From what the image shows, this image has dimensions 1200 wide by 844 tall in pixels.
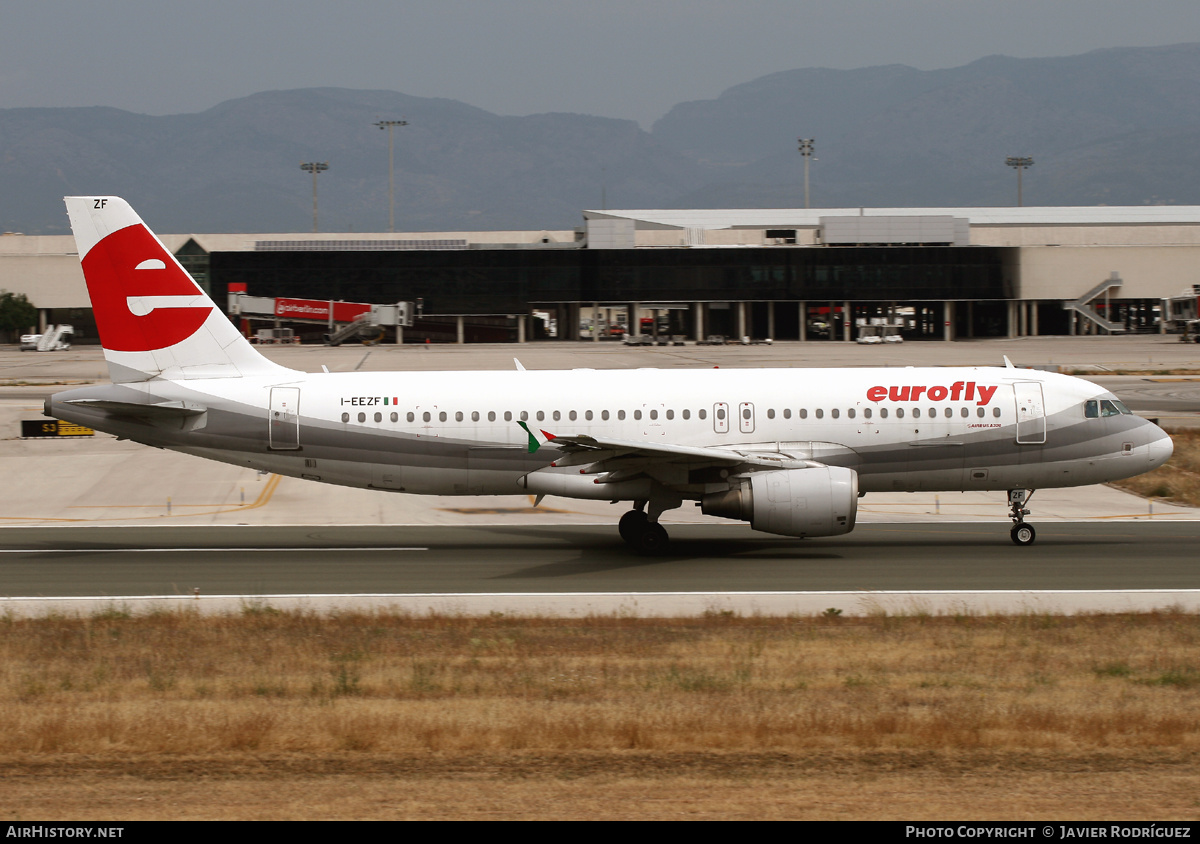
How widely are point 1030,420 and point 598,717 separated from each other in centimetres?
1782

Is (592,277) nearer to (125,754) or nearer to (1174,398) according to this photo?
(1174,398)

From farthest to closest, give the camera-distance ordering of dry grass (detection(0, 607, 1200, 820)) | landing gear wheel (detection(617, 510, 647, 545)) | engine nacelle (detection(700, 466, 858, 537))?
1. landing gear wheel (detection(617, 510, 647, 545))
2. engine nacelle (detection(700, 466, 858, 537))
3. dry grass (detection(0, 607, 1200, 820))

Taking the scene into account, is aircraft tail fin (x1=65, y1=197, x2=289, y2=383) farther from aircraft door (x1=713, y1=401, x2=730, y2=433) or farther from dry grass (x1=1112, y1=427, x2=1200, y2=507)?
dry grass (x1=1112, y1=427, x2=1200, y2=507)

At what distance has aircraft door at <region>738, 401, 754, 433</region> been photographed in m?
28.1

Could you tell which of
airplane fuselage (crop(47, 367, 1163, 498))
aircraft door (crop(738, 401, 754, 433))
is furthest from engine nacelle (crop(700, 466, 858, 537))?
aircraft door (crop(738, 401, 754, 433))

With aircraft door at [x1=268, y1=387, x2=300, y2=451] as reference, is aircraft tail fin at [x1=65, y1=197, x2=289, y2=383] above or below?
above

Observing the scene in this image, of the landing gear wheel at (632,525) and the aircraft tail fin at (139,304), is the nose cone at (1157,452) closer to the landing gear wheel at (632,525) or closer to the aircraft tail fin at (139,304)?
the landing gear wheel at (632,525)

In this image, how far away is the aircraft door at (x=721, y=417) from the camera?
1107 inches

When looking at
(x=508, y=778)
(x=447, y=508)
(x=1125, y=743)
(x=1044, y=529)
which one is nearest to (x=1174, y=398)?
(x=1044, y=529)

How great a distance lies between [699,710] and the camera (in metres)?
14.4

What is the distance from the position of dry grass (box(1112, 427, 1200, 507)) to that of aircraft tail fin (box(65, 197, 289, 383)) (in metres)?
25.6

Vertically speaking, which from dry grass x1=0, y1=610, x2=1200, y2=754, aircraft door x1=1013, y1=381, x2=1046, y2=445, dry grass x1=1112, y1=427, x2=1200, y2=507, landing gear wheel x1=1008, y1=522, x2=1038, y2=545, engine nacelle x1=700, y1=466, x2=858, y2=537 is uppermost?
aircraft door x1=1013, y1=381, x2=1046, y2=445

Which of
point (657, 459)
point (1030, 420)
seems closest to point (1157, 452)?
point (1030, 420)

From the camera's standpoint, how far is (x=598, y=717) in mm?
14086
